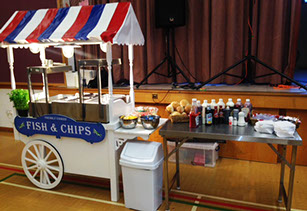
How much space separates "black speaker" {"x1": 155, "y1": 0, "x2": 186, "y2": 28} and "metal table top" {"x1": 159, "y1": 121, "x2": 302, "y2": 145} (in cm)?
177

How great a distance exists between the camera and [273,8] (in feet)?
11.7

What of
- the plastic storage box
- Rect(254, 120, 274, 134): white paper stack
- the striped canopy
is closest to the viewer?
Rect(254, 120, 274, 134): white paper stack

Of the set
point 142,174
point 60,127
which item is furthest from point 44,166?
point 142,174

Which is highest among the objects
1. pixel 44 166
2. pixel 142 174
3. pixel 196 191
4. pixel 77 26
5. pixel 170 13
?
pixel 170 13

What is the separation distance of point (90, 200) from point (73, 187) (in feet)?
1.16

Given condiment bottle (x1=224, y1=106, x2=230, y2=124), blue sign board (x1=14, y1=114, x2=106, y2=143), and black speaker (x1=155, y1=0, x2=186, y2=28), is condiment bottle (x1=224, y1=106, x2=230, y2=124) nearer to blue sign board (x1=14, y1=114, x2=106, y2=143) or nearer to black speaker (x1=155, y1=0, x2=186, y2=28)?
blue sign board (x1=14, y1=114, x2=106, y2=143)

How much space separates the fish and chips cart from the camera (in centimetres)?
252

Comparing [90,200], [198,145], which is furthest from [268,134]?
[90,200]

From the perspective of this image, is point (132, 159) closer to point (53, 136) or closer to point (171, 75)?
point (53, 136)

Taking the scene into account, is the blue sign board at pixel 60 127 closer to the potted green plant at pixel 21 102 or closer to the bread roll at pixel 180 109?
the potted green plant at pixel 21 102

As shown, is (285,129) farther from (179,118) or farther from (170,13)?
(170,13)

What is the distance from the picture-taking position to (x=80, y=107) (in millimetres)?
2641

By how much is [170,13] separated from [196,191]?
7.43 feet

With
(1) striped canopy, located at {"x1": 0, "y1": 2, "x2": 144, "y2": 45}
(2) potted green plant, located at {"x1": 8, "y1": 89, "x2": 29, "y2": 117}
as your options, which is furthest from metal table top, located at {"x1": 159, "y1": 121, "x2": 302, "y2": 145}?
(2) potted green plant, located at {"x1": 8, "y1": 89, "x2": 29, "y2": 117}
